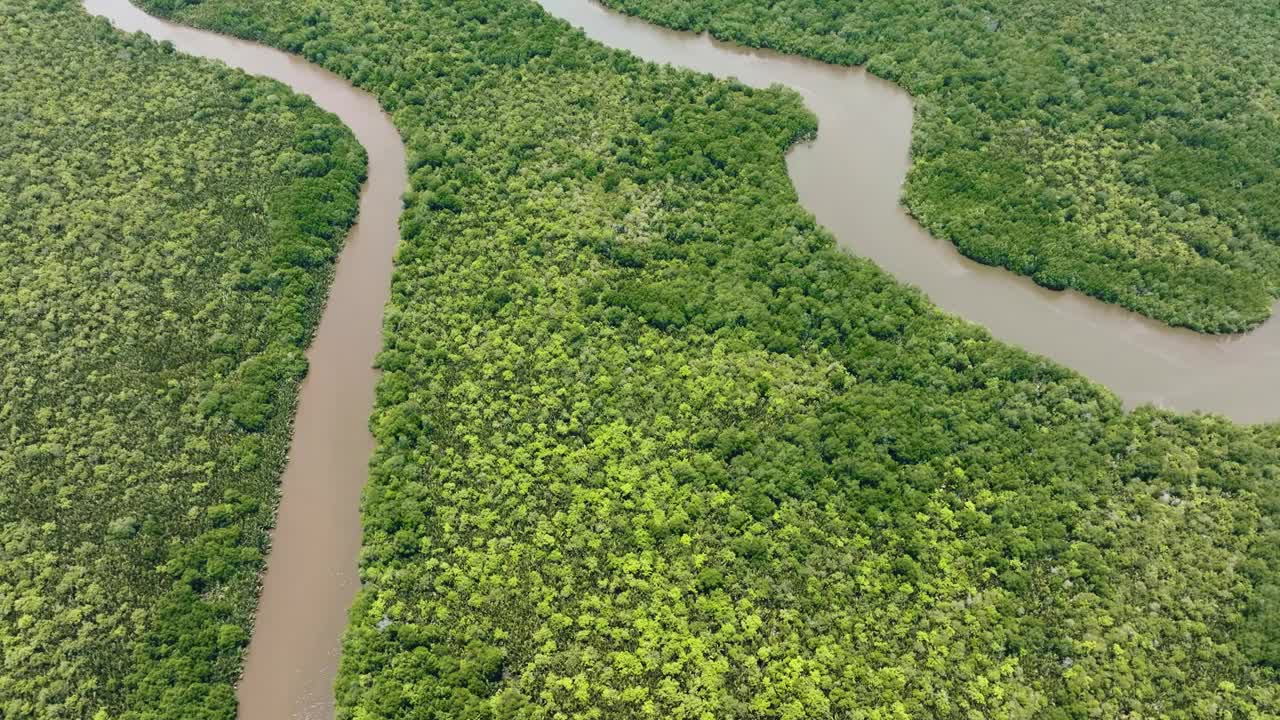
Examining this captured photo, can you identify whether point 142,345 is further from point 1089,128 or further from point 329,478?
point 1089,128

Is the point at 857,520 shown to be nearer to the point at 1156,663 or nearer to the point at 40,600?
the point at 1156,663

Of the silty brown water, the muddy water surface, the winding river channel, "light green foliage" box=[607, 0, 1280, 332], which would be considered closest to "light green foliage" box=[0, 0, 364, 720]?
the silty brown water

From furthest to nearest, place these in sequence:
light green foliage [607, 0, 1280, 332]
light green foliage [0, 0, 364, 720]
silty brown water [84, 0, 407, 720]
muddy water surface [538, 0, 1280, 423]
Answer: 1. light green foliage [607, 0, 1280, 332]
2. muddy water surface [538, 0, 1280, 423]
3. silty brown water [84, 0, 407, 720]
4. light green foliage [0, 0, 364, 720]

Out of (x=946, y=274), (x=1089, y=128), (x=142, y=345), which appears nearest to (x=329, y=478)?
(x=142, y=345)

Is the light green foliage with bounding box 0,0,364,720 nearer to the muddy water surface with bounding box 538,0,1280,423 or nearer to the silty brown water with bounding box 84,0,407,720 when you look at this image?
the silty brown water with bounding box 84,0,407,720

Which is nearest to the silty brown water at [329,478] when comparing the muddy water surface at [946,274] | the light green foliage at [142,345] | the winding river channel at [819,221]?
the winding river channel at [819,221]

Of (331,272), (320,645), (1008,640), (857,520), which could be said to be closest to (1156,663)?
(1008,640)
